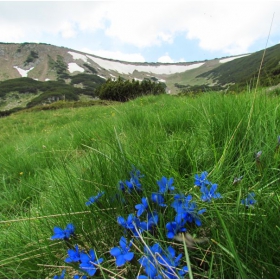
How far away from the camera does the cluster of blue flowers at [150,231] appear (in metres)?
0.78

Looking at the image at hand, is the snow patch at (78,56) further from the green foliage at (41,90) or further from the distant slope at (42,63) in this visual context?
the green foliage at (41,90)

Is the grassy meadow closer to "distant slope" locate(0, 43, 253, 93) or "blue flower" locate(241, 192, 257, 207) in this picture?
"blue flower" locate(241, 192, 257, 207)

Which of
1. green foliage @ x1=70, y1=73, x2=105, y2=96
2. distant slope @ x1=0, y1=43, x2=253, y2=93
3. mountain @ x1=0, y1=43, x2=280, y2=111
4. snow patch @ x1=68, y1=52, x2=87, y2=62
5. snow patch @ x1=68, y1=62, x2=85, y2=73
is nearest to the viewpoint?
mountain @ x1=0, y1=43, x2=280, y2=111

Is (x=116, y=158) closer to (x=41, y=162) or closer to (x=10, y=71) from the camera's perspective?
(x=41, y=162)

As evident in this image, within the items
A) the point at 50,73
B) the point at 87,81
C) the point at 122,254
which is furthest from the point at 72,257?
the point at 50,73

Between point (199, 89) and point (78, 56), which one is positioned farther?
point (78, 56)

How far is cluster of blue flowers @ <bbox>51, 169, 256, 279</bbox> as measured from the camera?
0.78 metres

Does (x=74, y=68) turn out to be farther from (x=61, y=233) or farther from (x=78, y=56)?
(x=61, y=233)

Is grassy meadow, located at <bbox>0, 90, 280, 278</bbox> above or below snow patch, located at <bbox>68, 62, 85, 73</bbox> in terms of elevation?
below

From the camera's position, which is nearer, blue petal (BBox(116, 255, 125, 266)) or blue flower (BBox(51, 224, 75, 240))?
blue petal (BBox(116, 255, 125, 266))

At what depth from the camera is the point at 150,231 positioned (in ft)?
3.40

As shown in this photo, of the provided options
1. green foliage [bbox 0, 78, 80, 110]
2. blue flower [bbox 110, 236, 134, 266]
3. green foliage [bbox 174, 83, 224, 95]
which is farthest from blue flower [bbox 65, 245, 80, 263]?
Result: green foliage [bbox 0, 78, 80, 110]

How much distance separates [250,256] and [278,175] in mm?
658

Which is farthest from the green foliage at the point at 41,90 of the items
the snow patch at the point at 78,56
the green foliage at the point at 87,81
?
the snow patch at the point at 78,56
